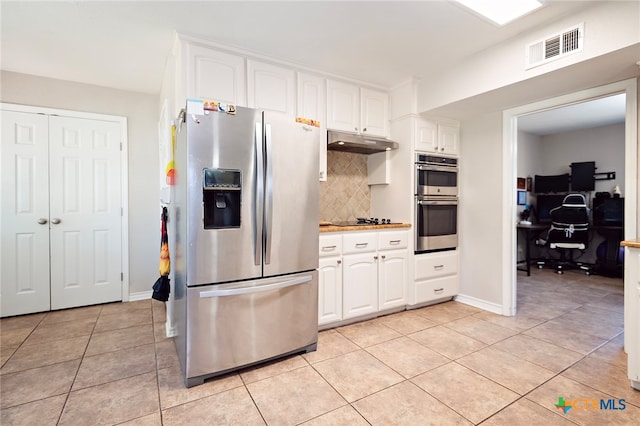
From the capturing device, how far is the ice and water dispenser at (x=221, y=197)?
1908 millimetres

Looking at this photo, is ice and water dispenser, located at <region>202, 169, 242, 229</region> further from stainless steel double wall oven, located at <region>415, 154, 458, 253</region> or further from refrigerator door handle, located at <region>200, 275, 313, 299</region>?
stainless steel double wall oven, located at <region>415, 154, 458, 253</region>

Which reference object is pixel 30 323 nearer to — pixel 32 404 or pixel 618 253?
pixel 32 404

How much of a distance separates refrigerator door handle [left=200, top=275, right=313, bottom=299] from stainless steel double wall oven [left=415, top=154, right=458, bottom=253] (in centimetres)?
157

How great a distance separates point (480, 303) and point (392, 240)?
1.28 meters

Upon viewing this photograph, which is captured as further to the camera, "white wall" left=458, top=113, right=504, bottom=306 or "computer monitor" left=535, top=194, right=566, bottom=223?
"computer monitor" left=535, top=194, right=566, bottom=223

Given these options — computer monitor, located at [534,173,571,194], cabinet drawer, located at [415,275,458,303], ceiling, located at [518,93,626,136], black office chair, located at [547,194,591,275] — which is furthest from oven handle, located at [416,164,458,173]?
computer monitor, located at [534,173,571,194]

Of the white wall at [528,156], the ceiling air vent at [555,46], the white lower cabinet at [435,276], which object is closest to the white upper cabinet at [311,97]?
the ceiling air vent at [555,46]

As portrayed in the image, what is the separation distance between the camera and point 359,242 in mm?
2881

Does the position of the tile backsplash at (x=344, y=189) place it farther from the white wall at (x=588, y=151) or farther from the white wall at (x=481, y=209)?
the white wall at (x=588, y=151)

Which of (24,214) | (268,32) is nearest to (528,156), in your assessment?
(268,32)

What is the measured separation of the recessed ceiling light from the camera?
2.01m

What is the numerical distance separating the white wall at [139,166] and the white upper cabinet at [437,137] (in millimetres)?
3149

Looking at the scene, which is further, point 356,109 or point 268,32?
point 356,109

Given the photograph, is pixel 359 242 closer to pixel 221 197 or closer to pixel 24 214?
pixel 221 197
